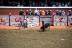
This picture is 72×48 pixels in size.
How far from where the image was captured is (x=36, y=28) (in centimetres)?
2486

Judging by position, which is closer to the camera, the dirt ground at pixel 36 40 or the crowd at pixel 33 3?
the dirt ground at pixel 36 40

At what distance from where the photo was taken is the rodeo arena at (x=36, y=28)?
57.0ft

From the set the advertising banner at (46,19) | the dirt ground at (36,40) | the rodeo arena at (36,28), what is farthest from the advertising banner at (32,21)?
the dirt ground at (36,40)

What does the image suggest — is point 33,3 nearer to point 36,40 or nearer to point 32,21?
point 32,21

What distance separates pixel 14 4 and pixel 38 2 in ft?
10.6

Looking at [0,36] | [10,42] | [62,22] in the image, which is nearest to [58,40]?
[10,42]

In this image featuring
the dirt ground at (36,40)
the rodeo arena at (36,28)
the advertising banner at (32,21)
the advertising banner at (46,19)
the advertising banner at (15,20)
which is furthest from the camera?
the advertising banner at (46,19)

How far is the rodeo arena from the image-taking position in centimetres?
1736

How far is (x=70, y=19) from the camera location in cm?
2617

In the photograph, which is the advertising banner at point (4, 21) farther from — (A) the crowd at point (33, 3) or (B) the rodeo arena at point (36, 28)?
(A) the crowd at point (33, 3)

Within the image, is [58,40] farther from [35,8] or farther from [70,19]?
[35,8]

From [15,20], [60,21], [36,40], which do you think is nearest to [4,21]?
[15,20]

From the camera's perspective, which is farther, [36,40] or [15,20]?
[15,20]

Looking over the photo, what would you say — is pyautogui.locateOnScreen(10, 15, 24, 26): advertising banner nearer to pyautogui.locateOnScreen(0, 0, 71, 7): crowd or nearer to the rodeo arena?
the rodeo arena
